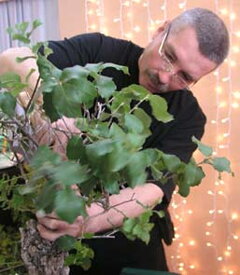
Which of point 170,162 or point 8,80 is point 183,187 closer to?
point 170,162

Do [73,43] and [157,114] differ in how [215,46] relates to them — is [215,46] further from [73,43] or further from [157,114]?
[157,114]

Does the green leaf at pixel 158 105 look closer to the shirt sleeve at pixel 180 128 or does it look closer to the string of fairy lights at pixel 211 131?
the shirt sleeve at pixel 180 128

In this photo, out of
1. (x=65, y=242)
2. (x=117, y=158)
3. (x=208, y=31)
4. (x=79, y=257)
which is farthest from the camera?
(x=208, y=31)

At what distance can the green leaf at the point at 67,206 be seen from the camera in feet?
1.32

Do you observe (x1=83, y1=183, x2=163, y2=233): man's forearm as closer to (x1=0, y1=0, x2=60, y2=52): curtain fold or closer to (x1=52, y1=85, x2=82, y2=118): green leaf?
(x1=52, y1=85, x2=82, y2=118): green leaf

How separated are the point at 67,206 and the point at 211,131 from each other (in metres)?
2.03

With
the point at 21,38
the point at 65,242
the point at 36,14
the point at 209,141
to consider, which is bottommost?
the point at 209,141

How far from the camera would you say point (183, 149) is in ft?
4.19

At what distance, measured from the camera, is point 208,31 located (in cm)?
121

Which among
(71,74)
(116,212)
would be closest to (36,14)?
(116,212)

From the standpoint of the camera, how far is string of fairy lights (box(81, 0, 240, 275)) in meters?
2.25

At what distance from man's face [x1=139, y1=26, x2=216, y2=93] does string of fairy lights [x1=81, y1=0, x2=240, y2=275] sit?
3.31ft

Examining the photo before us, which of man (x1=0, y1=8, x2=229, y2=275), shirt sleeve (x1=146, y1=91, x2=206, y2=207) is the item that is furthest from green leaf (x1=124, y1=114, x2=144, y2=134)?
shirt sleeve (x1=146, y1=91, x2=206, y2=207)

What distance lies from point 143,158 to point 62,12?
2640 mm
